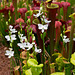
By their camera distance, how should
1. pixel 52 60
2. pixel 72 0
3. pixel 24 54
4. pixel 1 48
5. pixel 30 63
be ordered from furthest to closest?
pixel 72 0 < pixel 1 48 < pixel 52 60 < pixel 24 54 < pixel 30 63

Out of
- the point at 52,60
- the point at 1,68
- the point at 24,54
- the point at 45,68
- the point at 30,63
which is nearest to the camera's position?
the point at 30,63

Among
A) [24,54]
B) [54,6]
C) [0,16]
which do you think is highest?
[54,6]

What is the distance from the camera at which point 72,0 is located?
2611mm

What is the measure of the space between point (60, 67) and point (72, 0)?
185 centimetres

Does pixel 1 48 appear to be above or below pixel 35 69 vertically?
below

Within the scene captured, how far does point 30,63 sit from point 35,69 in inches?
2.1

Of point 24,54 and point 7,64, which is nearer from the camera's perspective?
point 24,54

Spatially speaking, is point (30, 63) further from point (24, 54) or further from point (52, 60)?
point (52, 60)

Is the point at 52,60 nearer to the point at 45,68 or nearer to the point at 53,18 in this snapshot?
the point at 45,68

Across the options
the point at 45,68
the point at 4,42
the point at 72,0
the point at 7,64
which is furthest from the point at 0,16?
the point at 72,0

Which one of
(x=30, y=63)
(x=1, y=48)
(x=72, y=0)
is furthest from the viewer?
(x=72, y=0)

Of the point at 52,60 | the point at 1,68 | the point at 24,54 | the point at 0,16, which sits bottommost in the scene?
the point at 1,68

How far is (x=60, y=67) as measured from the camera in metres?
1.07

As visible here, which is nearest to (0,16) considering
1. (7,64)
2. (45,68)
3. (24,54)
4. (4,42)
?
(4,42)
